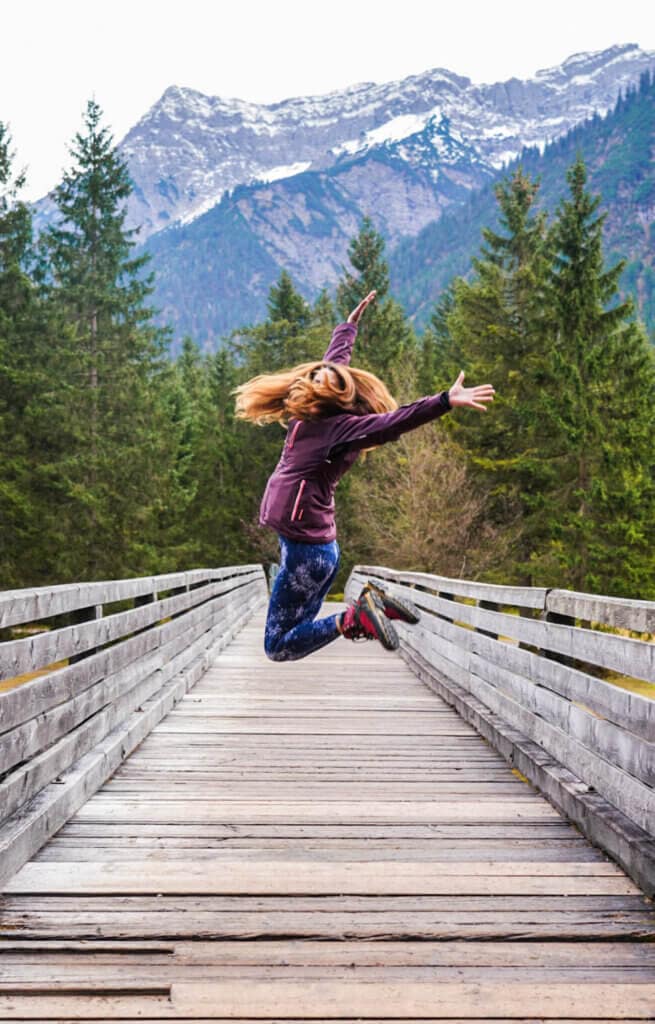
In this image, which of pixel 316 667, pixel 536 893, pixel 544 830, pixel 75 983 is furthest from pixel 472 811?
pixel 316 667

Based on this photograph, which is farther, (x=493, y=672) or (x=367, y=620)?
(x=493, y=672)

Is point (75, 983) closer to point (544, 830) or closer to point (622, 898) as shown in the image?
point (622, 898)

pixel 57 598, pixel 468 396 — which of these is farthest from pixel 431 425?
pixel 57 598

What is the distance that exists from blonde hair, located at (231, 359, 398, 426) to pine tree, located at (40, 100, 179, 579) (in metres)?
29.2

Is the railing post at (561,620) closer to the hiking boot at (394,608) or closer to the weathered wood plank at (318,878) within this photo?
the hiking boot at (394,608)

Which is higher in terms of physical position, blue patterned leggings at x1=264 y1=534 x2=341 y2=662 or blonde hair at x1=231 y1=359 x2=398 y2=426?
blonde hair at x1=231 y1=359 x2=398 y2=426

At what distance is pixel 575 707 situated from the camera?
14.8 feet

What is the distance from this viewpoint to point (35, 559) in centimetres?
3341

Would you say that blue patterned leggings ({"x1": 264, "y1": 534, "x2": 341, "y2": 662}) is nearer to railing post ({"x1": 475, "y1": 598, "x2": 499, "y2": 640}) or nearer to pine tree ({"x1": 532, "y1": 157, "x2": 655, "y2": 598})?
railing post ({"x1": 475, "y1": 598, "x2": 499, "y2": 640})

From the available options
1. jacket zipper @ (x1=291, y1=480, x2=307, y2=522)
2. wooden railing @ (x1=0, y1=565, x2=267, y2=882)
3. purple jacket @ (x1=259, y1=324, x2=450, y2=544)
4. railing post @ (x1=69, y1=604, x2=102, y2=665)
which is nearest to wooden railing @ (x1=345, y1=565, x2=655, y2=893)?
purple jacket @ (x1=259, y1=324, x2=450, y2=544)

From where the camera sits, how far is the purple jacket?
4.75m

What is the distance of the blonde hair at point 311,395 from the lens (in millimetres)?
4773

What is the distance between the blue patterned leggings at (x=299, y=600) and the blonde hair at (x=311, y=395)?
731 millimetres

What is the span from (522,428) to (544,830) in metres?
31.8
